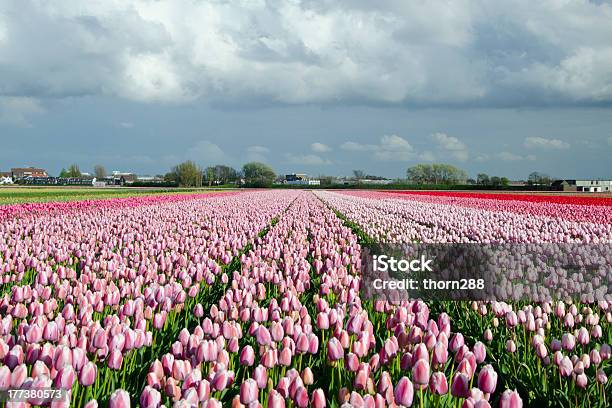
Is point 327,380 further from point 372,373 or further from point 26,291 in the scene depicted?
point 26,291

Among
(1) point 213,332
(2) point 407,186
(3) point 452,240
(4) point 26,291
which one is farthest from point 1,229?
(2) point 407,186

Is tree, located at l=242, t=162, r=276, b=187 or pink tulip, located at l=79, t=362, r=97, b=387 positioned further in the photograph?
tree, located at l=242, t=162, r=276, b=187

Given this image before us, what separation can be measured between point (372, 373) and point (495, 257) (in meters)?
4.14

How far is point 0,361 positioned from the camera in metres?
3.21

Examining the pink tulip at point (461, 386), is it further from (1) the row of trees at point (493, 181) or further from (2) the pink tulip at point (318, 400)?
(1) the row of trees at point (493, 181)

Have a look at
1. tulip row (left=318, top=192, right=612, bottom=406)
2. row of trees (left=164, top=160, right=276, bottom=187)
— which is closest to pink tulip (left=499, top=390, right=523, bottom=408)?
tulip row (left=318, top=192, right=612, bottom=406)

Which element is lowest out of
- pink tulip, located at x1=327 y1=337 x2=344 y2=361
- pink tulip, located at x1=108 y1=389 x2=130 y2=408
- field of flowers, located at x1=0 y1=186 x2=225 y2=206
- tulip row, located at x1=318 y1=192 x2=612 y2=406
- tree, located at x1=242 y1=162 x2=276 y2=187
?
field of flowers, located at x1=0 y1=186 x2=225 y2=206

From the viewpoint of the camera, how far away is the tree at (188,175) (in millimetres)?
128000

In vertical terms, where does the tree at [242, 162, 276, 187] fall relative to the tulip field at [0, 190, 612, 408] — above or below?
above

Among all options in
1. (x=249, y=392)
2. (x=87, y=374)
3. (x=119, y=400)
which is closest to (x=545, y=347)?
(x=249, y=392)

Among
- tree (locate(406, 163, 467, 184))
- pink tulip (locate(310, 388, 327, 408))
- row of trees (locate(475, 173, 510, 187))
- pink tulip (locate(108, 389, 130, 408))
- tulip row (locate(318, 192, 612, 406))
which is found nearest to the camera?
pink tulip (locate(108, 389, 130, 408))

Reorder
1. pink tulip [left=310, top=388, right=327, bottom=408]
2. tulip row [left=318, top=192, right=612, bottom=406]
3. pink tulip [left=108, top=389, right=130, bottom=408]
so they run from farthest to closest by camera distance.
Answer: tulip row [left=318, top=192, right=612, bottom=406] → pink tulip [left=310, top=388, right=327, bottom=408] → pink tulip [left=108, top=389, right=130, bottom=408]

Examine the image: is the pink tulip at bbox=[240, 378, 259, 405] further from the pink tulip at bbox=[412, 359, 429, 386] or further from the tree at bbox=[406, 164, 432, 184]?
the tree at bbox=[406, 164, 432, 184]

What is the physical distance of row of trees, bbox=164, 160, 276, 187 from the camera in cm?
12836
